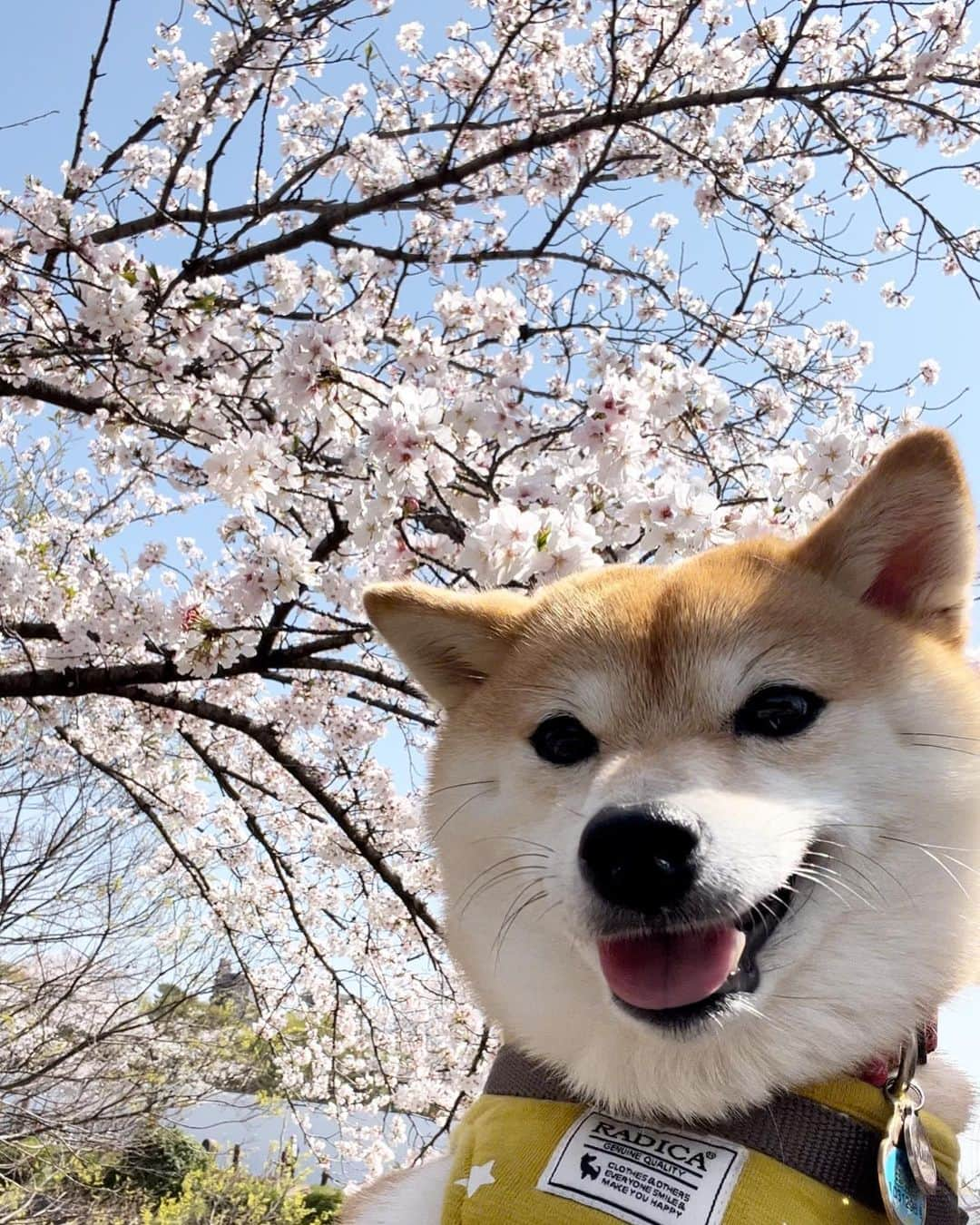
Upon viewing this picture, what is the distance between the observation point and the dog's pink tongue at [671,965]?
1252 mm

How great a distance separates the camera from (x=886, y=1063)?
1.33 metres

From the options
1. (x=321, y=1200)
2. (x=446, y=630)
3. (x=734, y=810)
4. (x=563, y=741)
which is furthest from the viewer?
(x=321, y=1200)

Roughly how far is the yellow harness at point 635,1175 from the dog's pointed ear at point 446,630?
918mm

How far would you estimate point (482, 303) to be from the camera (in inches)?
204

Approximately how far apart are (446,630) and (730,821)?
2.88 feet

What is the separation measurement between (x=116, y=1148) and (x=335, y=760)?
3.82 m

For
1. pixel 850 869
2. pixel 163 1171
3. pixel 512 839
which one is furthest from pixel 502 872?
pixel 163 1171

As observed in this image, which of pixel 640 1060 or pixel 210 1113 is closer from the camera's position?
pixel 640 1060

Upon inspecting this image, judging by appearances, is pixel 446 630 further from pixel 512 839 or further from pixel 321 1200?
pixel 321 1200

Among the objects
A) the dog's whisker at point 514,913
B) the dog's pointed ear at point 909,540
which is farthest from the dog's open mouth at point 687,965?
the dog's pointed ear at point 909,540

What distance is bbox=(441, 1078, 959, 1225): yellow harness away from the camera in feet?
3.70

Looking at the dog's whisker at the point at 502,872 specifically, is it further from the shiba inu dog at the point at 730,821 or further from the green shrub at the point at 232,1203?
the green shrub at the point at 232,1203

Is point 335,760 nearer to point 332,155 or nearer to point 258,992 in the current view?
point 258,992

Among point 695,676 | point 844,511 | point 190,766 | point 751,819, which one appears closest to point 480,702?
point 695,676
